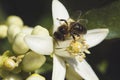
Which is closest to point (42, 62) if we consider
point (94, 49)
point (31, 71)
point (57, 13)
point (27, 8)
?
point (31, 71)

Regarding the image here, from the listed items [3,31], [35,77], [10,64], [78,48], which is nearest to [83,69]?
[78,48]

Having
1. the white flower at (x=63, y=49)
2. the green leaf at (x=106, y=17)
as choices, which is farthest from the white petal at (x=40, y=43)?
the green leaf at (x=106, y=17)

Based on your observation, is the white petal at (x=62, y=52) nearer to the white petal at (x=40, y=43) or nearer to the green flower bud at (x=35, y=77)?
the white petal at (x=40, y=43)

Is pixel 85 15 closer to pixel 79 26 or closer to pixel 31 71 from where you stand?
pixel 79 26

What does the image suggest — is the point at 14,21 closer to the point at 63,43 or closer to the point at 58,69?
the point at 63,43

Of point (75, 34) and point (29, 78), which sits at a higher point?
point (75, 34)
